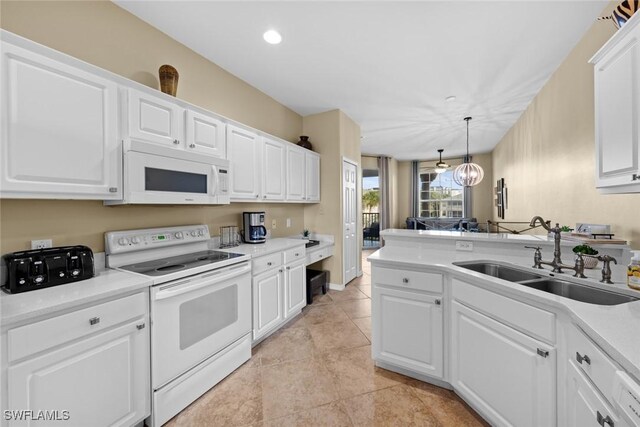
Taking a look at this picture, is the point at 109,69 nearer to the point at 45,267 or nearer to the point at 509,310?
the point at 45,267

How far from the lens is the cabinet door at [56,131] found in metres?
1.24

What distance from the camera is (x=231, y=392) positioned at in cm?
183

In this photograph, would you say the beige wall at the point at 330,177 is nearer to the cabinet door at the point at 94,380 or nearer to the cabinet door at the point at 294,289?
the cabinet door at the point at 294,289

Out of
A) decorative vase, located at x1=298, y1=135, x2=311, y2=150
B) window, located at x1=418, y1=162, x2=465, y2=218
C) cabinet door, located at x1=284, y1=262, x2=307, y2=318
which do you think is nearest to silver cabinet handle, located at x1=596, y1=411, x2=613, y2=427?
cabinet door, located at x1=284, y1=262, x2=307, y2=318

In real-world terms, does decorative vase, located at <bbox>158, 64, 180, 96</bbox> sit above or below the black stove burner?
above

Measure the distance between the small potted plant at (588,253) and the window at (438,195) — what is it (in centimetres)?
731

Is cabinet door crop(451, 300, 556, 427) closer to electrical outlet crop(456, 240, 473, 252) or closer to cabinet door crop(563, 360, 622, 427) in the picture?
cabinet door crop(563, 360, 622, 427)

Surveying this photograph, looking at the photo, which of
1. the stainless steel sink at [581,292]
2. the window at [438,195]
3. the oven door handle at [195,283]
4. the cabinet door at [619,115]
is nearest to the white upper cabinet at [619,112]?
the cabinet door at [619,115]

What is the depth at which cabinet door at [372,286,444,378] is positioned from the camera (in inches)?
69.6

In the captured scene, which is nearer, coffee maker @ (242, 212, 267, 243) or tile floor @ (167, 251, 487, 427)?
tile floor @ (167, 251, 487, 427)

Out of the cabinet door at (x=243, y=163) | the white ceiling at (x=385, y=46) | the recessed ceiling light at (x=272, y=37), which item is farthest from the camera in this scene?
the cabinet door at (x=243, y=163)

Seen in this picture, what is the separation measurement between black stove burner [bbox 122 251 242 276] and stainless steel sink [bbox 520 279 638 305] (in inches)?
87.0

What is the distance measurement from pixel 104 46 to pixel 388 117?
381cm

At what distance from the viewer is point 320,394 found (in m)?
1.80
